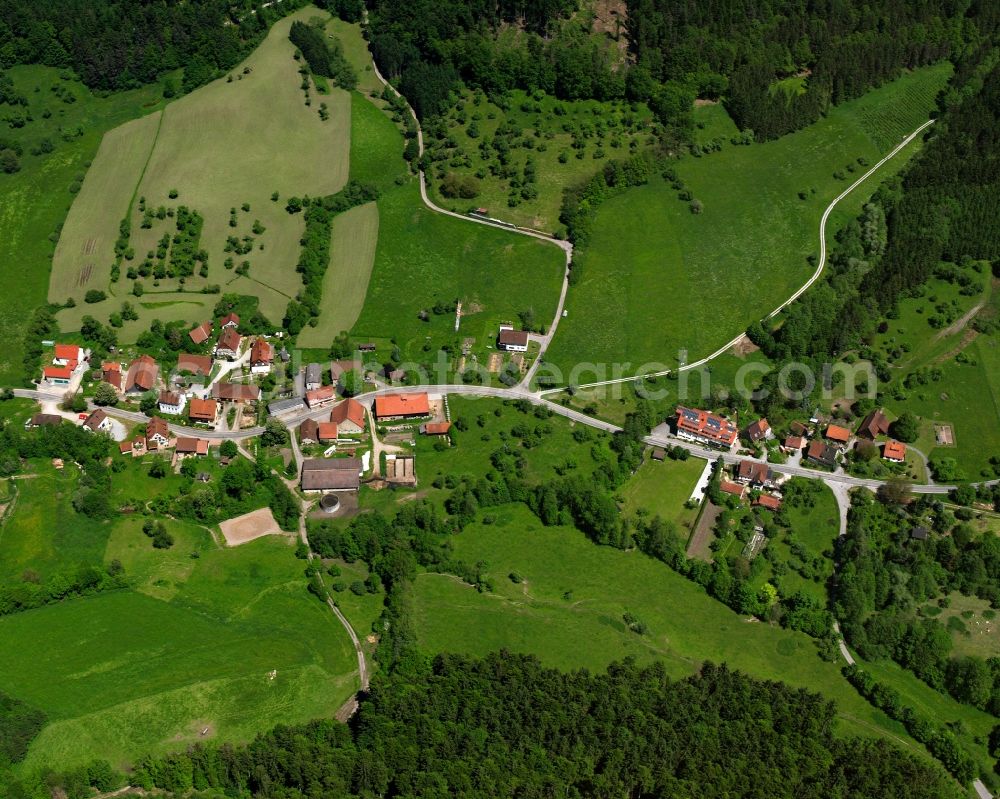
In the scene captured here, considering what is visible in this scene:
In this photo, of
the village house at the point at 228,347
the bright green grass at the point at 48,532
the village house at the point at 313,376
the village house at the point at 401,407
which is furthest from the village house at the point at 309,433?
the bright green grass at the point at 48,532

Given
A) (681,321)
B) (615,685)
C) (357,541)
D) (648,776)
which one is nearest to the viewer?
(648,776)

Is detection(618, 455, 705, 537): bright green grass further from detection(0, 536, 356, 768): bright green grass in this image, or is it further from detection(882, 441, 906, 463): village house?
detection(0, 536, 356, 768): bright green grass

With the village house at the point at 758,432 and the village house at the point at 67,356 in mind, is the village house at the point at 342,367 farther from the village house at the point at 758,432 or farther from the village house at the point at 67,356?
the village house at the point at 758,432

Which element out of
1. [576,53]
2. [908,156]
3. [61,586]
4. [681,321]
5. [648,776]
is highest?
[576,53]

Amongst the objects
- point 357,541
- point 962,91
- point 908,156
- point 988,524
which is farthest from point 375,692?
point 962,91

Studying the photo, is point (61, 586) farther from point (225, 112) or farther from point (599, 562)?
point (225, 112)

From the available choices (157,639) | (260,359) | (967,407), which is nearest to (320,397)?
(260,359)
